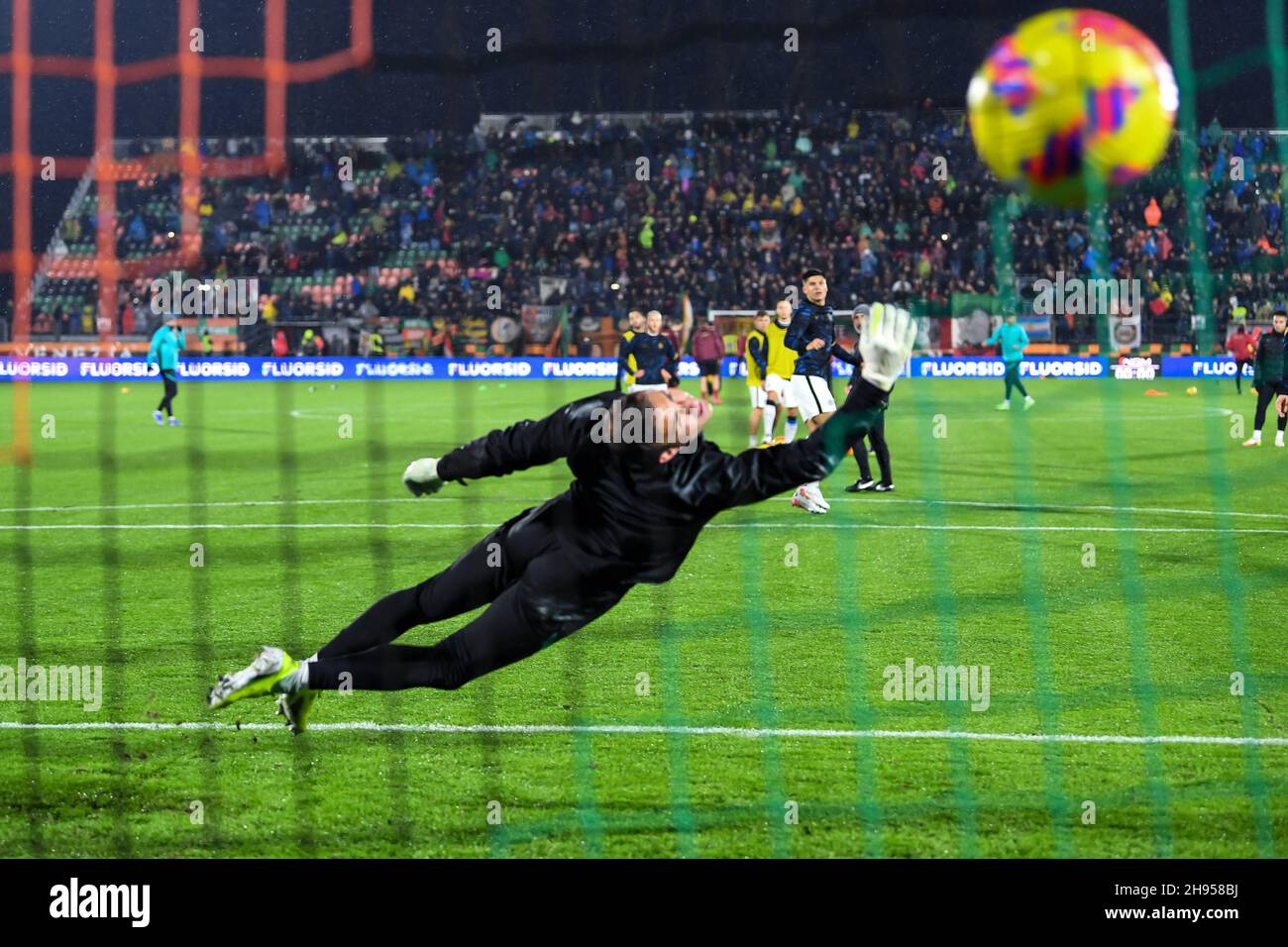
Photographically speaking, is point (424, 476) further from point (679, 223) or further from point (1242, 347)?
point (679, 223)

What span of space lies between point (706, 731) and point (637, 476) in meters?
1.79

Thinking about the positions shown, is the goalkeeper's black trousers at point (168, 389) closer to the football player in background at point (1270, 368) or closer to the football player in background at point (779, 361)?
the football player in background at point (779, 361)

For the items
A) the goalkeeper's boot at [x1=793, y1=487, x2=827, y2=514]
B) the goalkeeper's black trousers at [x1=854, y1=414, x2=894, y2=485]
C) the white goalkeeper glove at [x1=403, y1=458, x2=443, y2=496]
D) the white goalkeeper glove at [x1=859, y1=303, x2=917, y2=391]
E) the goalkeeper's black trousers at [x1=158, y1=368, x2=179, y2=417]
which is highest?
the goalkeeper's black trousers at [x1=158, y1=368, x2=179, y2=417]

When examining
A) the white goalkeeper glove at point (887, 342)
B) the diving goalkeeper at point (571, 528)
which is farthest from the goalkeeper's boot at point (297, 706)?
the white goalkeeper glove at point (887, 342)

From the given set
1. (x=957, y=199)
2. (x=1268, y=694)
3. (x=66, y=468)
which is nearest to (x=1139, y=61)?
(x=1268, y=694)

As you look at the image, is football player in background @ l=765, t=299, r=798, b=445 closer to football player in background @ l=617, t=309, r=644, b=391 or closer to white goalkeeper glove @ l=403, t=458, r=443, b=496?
football player in background @ l=617, t=309, r=644, b=391

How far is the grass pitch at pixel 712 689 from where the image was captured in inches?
219

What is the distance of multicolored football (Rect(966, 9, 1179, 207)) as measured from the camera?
5738 millimetres

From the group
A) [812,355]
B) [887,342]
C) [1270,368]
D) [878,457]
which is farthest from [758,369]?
[887,342]

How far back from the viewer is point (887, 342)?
4930mm

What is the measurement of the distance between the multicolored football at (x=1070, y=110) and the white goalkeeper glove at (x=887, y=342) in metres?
1.15

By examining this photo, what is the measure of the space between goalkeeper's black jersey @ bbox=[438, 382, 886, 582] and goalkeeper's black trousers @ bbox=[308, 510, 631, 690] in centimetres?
12

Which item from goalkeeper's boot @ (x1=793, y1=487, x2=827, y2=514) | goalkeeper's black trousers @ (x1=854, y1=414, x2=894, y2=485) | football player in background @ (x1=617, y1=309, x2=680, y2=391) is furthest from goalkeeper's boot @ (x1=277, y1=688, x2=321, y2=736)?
football player in background @ (x1=617, y1=309, x2=680, y2=391)

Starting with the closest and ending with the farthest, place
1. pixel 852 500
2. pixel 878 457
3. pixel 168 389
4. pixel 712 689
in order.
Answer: pixel 712 689 < pixel 852 500 < pixel 878 457 < pixel 168 389
